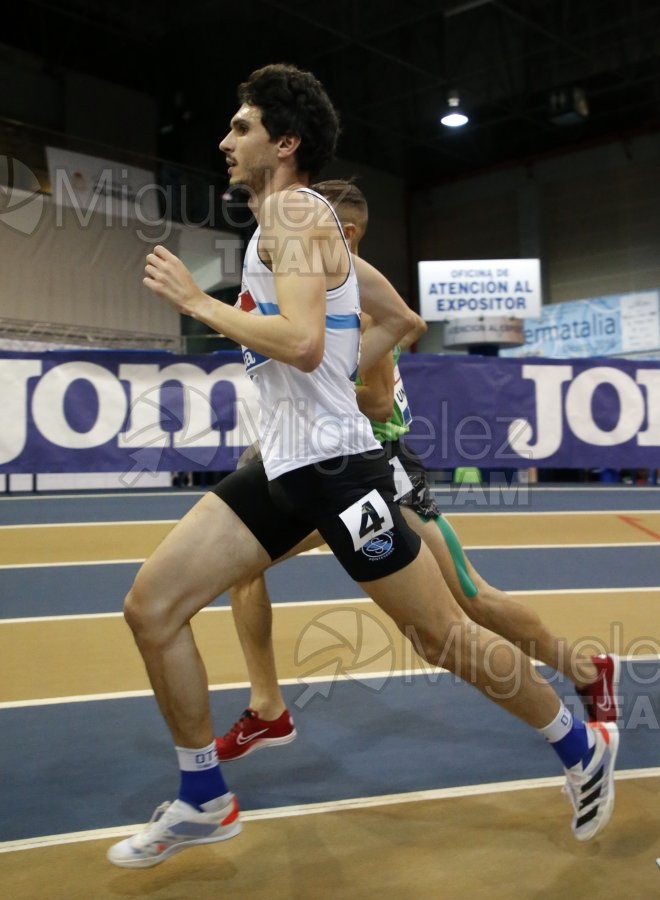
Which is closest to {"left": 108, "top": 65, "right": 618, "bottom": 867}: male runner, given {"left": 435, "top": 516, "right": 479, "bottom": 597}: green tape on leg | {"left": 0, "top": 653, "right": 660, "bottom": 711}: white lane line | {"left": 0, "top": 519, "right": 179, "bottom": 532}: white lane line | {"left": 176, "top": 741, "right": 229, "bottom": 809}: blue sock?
{"left": 176, "top": 741, "right": 229, "bottom": 809}: blue sock

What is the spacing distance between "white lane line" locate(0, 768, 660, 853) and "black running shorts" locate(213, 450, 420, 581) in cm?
74

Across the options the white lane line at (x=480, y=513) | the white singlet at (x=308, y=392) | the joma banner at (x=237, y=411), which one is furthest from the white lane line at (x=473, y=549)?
the white singlet at (x=308, y=392)

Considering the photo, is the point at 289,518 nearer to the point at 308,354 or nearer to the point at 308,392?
the point at 308,392

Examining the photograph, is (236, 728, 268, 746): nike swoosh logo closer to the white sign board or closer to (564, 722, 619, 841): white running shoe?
(564, 722, 619, 841): white running shoe

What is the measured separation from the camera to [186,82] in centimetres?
1623

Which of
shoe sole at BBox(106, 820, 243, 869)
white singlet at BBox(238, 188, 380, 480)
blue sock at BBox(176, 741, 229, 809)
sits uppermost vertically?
white singlet at BBox(238, 188, 380, 480)

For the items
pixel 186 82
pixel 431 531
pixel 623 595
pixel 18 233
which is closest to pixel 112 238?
pixel 18 233

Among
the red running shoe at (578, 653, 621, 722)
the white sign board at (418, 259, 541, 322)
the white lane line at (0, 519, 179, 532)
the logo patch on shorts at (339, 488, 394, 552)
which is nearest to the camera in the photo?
the logo patch on shorts at (339, 488, 394, 552)

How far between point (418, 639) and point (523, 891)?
590 mm

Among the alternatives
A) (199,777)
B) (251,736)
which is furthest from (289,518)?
(251,736)

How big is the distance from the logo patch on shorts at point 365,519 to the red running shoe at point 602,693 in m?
1.07

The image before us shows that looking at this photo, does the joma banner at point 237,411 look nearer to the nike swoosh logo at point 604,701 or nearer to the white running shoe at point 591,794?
the nike swoosh logo at point 604,701

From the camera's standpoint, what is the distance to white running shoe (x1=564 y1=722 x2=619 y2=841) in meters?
2.11

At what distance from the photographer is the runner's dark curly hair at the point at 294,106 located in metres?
2.08
